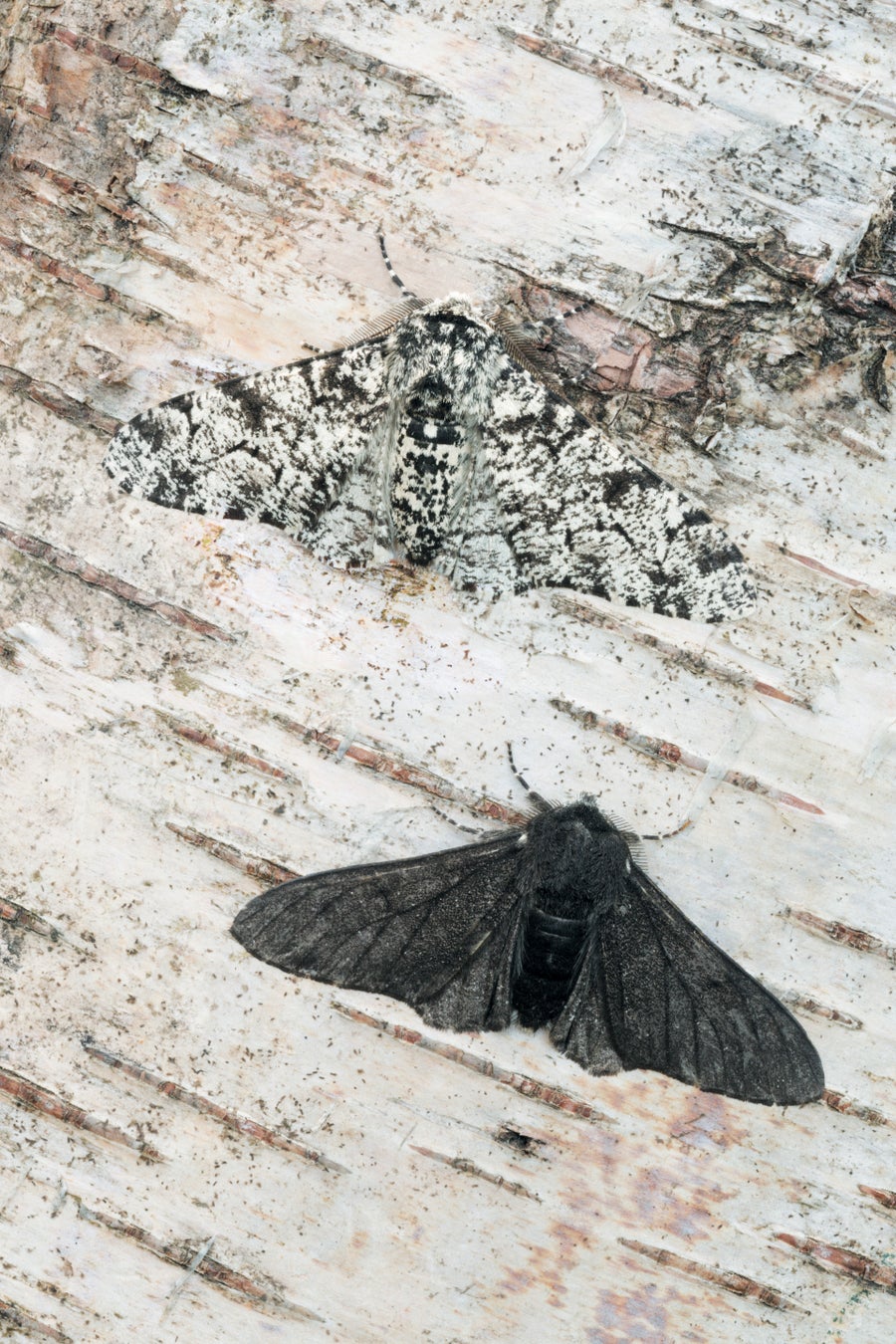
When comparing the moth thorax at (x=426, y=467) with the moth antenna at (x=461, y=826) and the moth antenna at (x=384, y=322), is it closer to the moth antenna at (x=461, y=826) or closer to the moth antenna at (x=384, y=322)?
the moth antenna at (x=384, y=322)

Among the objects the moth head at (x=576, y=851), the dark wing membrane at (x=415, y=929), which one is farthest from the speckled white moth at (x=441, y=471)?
the dark wing membrane at (x=415, y=929)

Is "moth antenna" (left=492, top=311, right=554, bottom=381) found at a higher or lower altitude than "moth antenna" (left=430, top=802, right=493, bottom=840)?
higher

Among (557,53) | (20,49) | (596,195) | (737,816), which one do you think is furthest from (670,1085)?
(20,49)

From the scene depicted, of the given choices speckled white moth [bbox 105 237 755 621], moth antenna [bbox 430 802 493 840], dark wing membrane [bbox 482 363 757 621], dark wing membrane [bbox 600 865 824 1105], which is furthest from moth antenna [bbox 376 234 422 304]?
dark wing membrane [bbox 600 865 824 1105]

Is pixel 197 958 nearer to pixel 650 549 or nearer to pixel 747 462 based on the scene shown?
pixel 650 549

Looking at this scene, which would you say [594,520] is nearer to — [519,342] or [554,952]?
[519,342]

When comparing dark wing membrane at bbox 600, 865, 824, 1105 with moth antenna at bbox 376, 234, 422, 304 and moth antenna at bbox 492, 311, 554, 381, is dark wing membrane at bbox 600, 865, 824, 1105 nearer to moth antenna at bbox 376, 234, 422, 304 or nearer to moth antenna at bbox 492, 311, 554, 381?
moth antenna at bbox 492, 311, 554, 381
